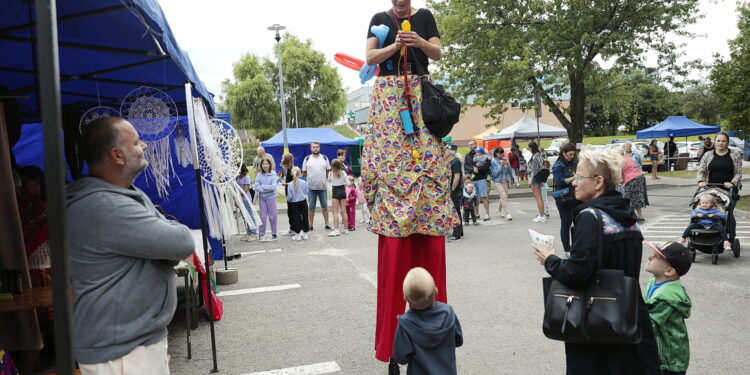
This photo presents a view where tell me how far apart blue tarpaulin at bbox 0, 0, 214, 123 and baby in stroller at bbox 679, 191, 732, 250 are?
657cm

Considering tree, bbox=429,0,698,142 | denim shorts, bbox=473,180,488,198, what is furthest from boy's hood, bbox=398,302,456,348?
tree, bbox=429,0,698,142

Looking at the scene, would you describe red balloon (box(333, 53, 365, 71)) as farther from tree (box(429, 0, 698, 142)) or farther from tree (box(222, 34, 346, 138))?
tree (box(222, 34, 346, 138))

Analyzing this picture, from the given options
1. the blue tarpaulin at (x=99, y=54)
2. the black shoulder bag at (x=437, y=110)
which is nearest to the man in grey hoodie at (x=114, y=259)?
the blue tarpaulin at (x=99, y=54)

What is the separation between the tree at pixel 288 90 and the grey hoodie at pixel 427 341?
4341cm

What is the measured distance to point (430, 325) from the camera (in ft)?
10.4

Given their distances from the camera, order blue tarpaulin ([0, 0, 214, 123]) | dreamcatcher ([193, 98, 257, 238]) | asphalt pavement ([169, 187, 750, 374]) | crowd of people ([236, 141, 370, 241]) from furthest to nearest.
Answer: crowd of people ([236, 141, 370, 241]) → dreamcatcher ([193, 98, 257, 238]) → asphalt pavement ([169, 187, 750, 374]) → blue tarpaulin ([0, 0, 214, 123])

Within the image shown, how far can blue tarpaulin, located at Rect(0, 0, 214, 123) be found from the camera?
9.98ft

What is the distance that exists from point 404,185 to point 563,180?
18.3ft

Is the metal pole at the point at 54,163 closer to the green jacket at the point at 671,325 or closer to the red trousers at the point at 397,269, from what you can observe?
the red trousers at the point at 397,269

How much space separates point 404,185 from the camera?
140 inches

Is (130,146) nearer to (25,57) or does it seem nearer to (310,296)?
(25,57)

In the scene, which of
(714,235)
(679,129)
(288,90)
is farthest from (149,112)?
(288,90)

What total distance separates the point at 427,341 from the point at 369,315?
249cm

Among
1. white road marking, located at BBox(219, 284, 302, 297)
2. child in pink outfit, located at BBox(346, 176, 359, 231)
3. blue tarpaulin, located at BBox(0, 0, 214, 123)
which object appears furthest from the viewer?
child in pink outfit, located at BBox(346, 176, 359, 231)
